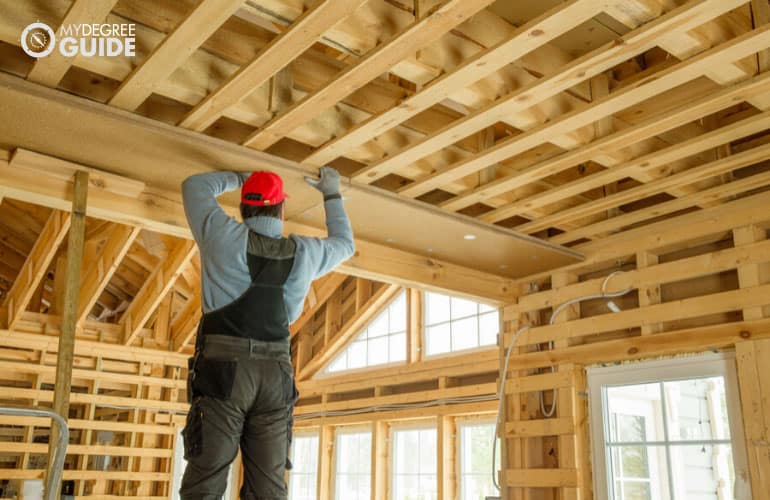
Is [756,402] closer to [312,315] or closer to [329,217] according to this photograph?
[329,217]

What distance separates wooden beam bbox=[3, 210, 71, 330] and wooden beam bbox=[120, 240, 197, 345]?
112 cm

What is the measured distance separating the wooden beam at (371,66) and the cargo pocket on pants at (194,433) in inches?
50.7

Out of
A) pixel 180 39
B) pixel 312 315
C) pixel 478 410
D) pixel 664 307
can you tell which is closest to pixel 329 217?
pixel 180 39

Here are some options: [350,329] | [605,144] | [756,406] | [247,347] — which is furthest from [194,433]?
[350,329]

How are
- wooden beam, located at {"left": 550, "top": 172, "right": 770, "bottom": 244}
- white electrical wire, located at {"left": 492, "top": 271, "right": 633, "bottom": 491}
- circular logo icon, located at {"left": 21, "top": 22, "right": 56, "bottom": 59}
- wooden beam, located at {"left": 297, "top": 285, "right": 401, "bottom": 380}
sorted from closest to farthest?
circular logo icon, located at {"left": 21, "top": 22, "right": 56, "bottom": 59} → wooden beam, located at {"left": 550, "top": 172, "right": 770, "bottom": 244} → white electrical wire, located at {"left": 492, "top": 271, "right": 633, "bottom": 491} → wooden beam, located at {"left": 297, "top": 285, "right": 401, "bottom": 380}

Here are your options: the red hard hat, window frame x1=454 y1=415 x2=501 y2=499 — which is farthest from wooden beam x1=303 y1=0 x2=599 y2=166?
window frame x1=454 y1=415 x2=501 y2=499

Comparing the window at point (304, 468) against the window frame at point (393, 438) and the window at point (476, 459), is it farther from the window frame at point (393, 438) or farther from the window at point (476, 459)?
the window at point (476, 459)

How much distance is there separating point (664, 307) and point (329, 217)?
221 centimetres

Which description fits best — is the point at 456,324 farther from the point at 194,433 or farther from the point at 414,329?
the point at 194,433

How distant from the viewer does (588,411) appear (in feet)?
15.2

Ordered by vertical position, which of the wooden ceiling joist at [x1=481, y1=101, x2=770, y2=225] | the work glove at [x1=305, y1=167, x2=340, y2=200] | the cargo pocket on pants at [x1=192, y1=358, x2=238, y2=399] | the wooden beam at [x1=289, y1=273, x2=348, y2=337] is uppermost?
the wooden beam at [x1=289, y1=273, x2=348, y2=337]

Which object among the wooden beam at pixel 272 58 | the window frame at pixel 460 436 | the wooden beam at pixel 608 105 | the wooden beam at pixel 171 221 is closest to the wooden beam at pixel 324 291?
Answer: the window frame at pixel 460 436

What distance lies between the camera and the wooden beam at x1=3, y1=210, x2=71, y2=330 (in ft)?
22.1

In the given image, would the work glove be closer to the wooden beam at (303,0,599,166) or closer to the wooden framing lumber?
the wooden beam at (303,0,599,166)
